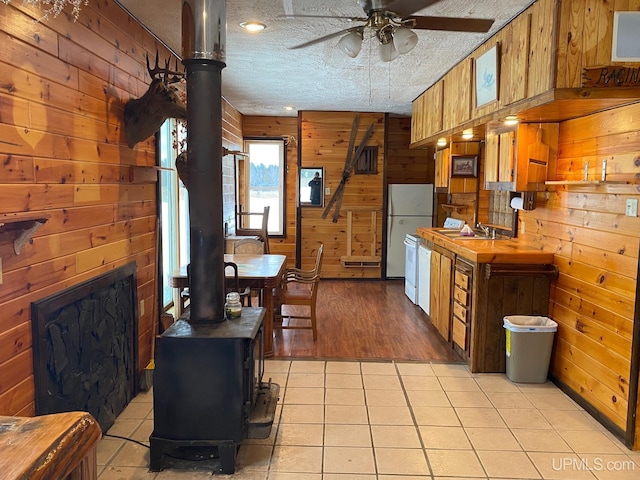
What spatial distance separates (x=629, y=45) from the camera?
8.43 ft

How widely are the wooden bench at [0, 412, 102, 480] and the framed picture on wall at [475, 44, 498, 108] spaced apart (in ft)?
11.0

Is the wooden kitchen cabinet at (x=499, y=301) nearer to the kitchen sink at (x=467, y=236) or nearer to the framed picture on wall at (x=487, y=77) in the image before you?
the kitchen sink at (x=467, y=236)

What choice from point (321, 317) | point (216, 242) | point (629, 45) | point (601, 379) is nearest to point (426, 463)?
point (601, 379)

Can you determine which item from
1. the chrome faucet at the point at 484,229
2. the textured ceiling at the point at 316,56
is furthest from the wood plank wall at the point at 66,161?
the chrome faucet at the point at 484,229

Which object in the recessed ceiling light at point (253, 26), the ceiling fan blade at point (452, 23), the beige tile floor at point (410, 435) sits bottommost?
the beige tile floor at point (410, 435)

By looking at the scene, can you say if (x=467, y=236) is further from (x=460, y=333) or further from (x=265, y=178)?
(x=265, y=178)

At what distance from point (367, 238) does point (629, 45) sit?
5156mm

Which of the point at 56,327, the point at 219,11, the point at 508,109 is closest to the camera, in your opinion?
the point at 56,327

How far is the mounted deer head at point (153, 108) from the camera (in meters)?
A: 3.04

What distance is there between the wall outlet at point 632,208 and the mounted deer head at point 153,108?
2629mm

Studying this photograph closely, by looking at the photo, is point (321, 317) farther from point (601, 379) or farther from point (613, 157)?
point (613, 157)

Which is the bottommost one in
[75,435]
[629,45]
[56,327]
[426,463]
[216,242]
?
[426,463]

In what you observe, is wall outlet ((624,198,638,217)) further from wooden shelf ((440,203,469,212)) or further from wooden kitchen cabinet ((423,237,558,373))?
wooden shelf ((440,203,469,212))

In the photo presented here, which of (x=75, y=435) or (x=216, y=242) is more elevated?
(x=216, y=242)
